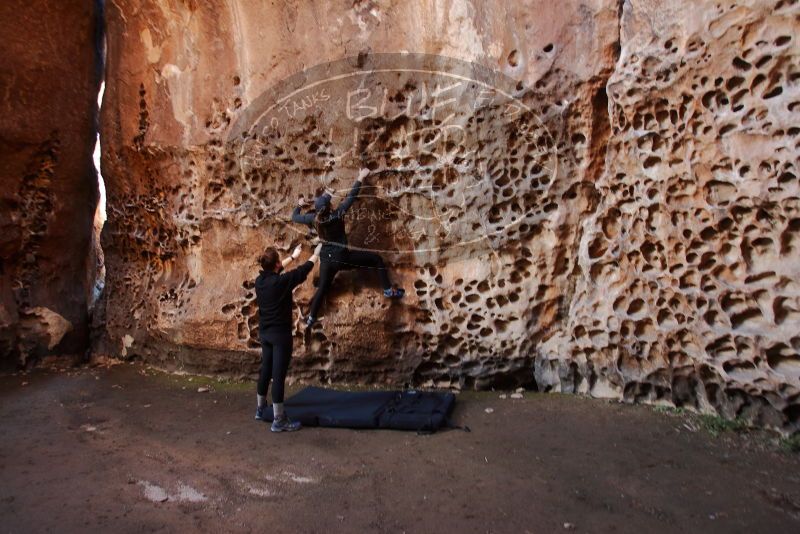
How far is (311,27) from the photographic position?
5.69 metres

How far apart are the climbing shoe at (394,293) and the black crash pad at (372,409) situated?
86 centimetres

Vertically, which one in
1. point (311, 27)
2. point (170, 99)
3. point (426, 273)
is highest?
point (311, 27)

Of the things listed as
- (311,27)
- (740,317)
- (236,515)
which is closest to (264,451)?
(236,515)

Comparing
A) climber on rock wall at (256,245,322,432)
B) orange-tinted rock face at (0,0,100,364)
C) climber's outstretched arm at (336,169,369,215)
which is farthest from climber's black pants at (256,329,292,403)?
orange-tinted rock face at (0,0,100,364)

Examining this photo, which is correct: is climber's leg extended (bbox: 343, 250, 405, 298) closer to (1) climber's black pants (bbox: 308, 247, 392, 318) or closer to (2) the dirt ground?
(1) climber's black pants (bbox: 308, 247, 392, 318)

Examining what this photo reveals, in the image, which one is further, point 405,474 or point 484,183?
point 484,183

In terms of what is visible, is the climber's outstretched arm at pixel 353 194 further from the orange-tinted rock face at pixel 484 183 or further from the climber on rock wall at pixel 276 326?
the climber on rock wall at pixel 276 326

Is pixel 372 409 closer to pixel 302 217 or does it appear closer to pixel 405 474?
pixel 405 474

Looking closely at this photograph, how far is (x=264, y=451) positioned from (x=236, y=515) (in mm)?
937

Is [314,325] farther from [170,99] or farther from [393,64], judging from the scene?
[170,99]

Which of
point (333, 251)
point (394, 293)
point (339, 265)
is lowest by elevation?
point (394, 293)

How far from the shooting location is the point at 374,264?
5.49 metres

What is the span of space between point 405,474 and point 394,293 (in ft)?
7.08

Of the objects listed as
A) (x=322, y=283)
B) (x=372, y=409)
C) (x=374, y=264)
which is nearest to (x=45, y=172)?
(x=322, y=283)
